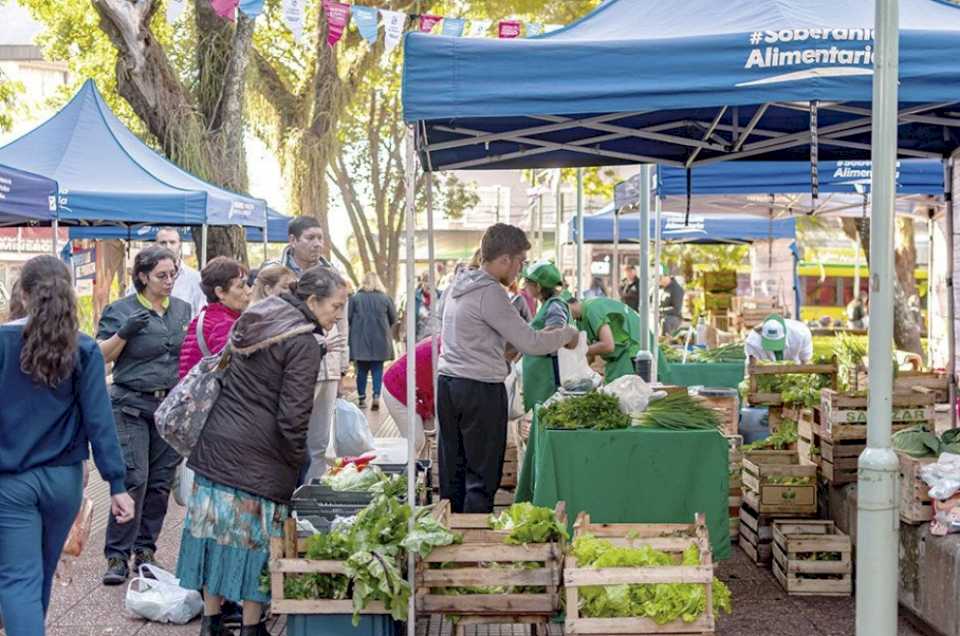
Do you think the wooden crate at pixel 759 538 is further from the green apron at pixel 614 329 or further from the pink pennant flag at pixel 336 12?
the pink pennant flag at pixel 336 12

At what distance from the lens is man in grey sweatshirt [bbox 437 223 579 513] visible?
21.5 ft

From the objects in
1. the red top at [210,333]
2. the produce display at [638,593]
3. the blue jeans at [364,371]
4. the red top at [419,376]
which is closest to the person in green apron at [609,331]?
the red top at [419,376]

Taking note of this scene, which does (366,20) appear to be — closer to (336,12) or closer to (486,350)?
(336,12)

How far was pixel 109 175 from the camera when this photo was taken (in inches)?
492

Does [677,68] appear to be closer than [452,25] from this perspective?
Yes

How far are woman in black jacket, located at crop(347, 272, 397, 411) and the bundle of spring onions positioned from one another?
9896 millimetres

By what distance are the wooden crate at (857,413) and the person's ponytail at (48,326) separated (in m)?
4.73

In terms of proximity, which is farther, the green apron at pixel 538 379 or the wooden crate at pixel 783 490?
the green apron at pixel 538 379

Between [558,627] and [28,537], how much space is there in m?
2.81

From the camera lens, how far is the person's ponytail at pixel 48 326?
15.5 ft

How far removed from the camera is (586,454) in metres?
6.64

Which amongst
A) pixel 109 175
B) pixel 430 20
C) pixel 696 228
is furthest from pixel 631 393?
pixel 696 228

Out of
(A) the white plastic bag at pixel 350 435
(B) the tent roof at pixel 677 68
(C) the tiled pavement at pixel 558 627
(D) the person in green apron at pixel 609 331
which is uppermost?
(B) the tent roof at pixel 677 68

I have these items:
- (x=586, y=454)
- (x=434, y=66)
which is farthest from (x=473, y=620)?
(x=434, y=66)
